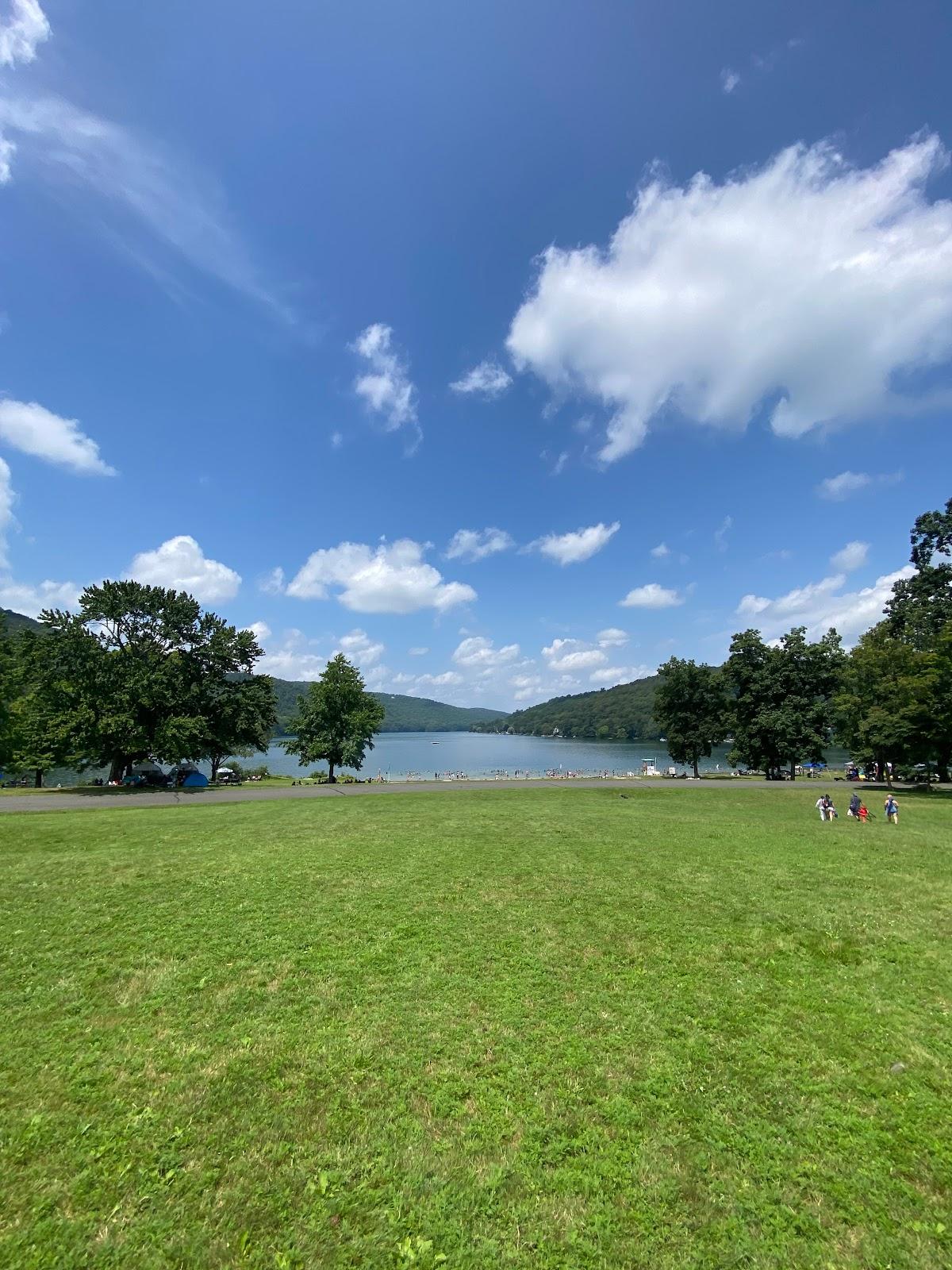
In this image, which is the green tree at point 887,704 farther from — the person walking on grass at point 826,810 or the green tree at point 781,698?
the person walking on grass at point 826,810

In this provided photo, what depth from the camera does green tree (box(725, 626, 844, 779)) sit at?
46.7 metres

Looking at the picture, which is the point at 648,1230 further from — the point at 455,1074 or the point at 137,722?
the point at 137,722

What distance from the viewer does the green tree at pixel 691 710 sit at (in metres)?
Result: 52.8

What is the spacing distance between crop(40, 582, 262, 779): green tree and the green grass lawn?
27.5m

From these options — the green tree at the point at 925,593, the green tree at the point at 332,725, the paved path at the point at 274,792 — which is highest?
the green tree at the point at 925,593

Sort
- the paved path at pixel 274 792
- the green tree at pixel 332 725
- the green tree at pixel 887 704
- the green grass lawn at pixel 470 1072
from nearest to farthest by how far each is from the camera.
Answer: the green grass lawn at pixel 470 1072
the paved path at pixel 274 792
the green tree at pixel 887 704
the green tree at pixel 332 725

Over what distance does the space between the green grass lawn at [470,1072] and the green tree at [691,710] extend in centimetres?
4411

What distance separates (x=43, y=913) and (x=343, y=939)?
198 inches

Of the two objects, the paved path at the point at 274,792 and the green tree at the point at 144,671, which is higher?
the green tree at the point at 144,671

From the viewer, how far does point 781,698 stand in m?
49.2

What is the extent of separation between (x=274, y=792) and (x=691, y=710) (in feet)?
131

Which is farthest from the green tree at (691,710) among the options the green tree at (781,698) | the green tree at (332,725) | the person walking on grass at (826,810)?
the person walking on grass at (826,810)

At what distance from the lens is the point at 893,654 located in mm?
35812

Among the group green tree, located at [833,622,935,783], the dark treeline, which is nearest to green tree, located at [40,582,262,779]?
the dark treeline
